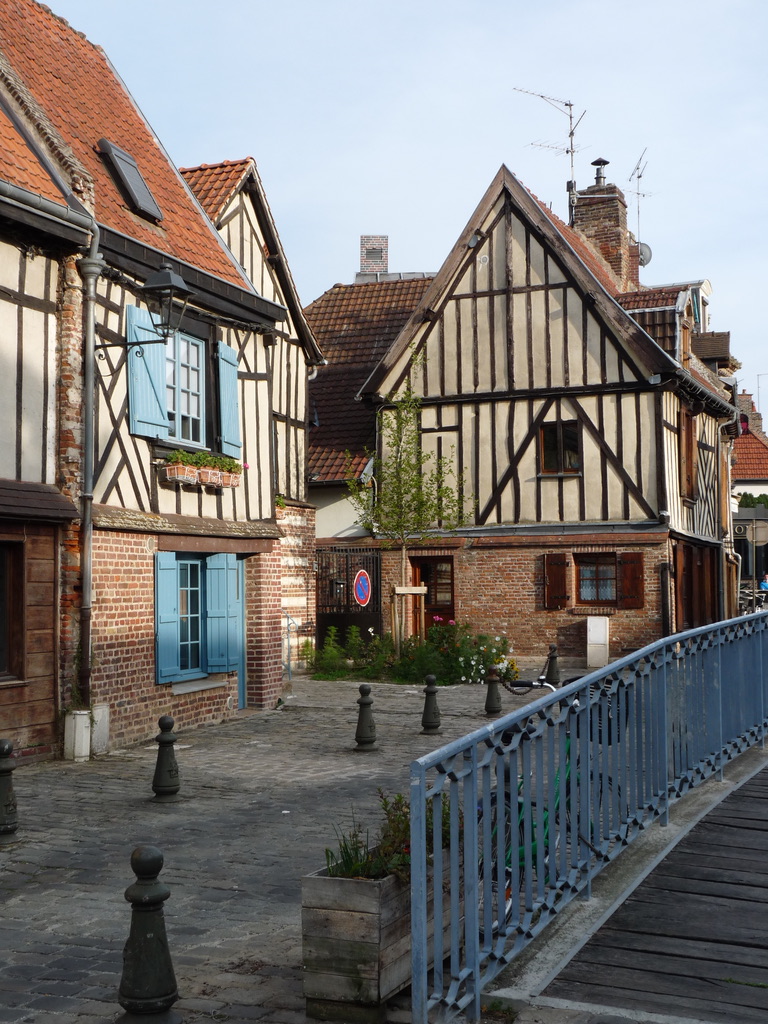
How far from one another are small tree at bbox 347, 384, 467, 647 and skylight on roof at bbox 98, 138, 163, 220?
8.63m

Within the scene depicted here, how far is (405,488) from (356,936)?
16860 millimetres

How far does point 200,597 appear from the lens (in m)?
13.6

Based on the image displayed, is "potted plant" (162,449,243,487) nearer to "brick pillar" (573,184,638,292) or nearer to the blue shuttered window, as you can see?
the blue shuttered window

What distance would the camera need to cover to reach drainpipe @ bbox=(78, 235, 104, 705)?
36.0 ft

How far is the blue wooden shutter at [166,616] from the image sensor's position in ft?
40.4

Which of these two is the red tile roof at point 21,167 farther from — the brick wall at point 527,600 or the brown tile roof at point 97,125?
the brick wall at point 527,600

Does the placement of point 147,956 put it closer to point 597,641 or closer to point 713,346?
point 597,641

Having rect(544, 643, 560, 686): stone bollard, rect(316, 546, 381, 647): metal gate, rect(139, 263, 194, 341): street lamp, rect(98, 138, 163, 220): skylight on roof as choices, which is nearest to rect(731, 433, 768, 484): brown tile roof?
rect(316, 546, 381, 647): metal gate

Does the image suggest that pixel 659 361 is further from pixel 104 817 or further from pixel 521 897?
pixel 521 897

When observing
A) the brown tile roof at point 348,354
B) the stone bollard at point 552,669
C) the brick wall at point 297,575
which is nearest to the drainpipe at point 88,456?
the stone bollard at point 552,669

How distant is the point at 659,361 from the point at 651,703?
14.6 m

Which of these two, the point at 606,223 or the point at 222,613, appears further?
the point at 606,223

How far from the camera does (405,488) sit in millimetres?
20906

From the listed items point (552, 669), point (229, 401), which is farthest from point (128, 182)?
point (552, 669)
